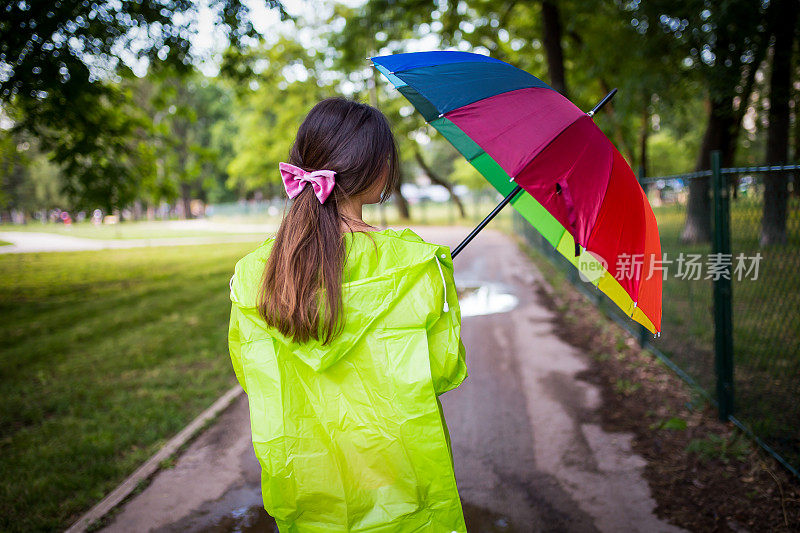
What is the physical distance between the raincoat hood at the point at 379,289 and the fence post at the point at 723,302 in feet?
10.7

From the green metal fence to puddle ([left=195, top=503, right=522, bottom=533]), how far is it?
1846 millimetres

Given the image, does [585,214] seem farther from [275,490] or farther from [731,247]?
[731,247]

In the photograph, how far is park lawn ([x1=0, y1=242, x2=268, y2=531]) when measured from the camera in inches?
144

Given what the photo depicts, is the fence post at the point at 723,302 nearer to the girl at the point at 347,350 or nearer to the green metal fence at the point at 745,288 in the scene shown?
the green metal fence at the point at 745,288

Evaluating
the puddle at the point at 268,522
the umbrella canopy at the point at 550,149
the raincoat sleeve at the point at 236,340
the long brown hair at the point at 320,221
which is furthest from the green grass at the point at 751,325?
the raincoat sleeve at the point at 236,340

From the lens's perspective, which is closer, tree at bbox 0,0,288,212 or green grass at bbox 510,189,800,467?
green grass at bbox 510,189,800,467

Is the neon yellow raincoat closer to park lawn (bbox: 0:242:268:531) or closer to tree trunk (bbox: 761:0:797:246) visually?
park lawn (bbox: 0:242:268:531)

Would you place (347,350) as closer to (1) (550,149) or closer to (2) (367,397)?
(2) (367,397)

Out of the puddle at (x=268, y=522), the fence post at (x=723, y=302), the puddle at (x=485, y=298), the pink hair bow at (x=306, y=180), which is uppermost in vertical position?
the pink hair bow at (x=306, y=180)

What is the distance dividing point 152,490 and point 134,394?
6.69ft

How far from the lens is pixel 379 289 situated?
4.96ft

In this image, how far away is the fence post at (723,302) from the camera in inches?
154

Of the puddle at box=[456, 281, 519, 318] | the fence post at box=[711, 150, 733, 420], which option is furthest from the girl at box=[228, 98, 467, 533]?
the puddle at box=[456, 281, 519, 318]

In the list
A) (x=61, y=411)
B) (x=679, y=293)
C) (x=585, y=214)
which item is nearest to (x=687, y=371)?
(x=679, y=293)
